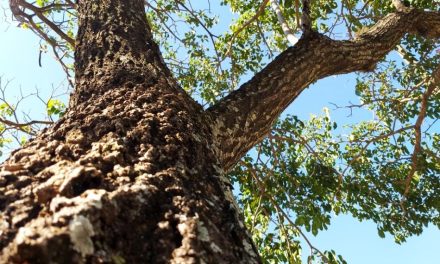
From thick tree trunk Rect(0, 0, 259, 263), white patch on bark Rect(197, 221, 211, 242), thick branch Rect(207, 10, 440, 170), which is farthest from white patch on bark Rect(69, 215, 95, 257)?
thick branch Rect(207, 10, 440, 170)

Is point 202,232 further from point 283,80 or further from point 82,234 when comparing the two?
point 283,80

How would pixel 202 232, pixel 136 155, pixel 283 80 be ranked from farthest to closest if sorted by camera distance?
pixel 283 80 < pixel 136 155 < pixel 202 232

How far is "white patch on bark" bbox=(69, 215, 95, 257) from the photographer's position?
734mm

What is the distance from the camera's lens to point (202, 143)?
1.49 metres

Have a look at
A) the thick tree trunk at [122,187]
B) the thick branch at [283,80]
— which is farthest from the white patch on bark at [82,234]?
the thick branch at [283,80]

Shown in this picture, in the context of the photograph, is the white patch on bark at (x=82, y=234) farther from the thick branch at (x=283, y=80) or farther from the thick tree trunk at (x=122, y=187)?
the thick branch at (x=283, y=80)

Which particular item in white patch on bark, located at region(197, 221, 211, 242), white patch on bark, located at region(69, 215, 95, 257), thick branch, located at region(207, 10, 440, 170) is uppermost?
thick branch, located at region(207, 10, 440, 170)

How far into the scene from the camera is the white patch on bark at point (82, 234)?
28.9 inches

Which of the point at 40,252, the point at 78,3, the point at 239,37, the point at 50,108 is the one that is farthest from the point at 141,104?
the point at 239,37

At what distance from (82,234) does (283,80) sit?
76.3 inches

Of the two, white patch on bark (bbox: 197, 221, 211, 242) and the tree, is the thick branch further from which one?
white patch on bark (bbox: 197, 221, 211, 242)

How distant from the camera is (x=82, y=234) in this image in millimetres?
759

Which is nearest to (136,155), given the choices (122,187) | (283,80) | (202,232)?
(122,187)

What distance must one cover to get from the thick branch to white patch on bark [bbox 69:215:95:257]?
1.16m
